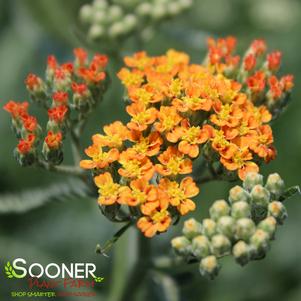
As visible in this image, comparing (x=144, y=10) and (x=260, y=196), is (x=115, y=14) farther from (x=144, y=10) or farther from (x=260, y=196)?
(x=260, y=196)

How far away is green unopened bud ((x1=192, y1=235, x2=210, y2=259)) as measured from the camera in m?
3.83

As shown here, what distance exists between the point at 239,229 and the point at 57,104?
130 centimetres

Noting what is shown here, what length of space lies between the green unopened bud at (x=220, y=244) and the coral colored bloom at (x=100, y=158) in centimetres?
68

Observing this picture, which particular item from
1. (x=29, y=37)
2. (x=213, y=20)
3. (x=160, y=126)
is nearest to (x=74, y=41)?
(x=29, y=37)

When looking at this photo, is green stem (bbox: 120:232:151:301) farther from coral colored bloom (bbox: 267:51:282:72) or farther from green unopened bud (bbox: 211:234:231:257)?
coral colored bloom (bbox: 267:51:282:72)

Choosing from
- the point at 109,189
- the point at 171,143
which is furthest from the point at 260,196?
the point at 109,189

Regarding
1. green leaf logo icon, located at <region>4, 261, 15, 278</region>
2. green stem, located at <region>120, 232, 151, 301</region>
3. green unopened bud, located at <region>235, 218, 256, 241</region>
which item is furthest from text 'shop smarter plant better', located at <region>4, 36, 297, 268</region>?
green leaf logo icon, located at <region>4, 261, 15, 278</region>

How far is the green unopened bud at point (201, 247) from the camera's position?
3830 millimetres

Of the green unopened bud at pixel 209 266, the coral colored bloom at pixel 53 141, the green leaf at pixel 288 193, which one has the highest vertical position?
the coral colored bloom at pixel 53 141

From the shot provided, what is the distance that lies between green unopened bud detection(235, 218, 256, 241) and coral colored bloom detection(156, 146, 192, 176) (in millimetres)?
405

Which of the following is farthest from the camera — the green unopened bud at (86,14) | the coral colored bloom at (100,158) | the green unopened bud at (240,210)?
the green unopened bud at (86,14)

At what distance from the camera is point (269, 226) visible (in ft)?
12.5

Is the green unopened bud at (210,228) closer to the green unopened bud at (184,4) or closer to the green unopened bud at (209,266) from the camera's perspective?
the green unopened bud at (209,266)

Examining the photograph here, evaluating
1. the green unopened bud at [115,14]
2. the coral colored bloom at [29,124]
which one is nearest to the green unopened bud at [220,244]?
the coral colored bloom at [29,124]
